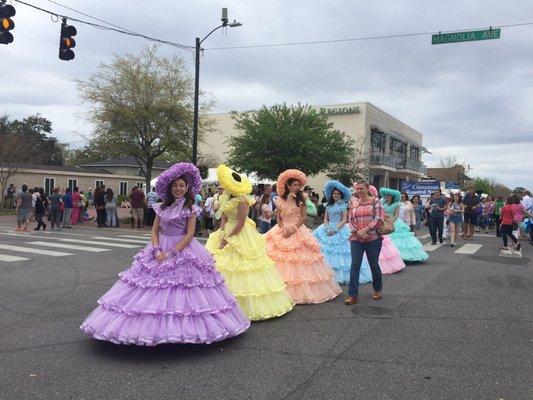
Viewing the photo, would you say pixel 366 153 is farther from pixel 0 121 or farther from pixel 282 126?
pixel 0 121

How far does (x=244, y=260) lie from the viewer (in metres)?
6.21

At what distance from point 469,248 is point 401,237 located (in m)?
4.91

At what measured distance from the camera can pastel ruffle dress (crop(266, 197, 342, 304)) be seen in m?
7.07

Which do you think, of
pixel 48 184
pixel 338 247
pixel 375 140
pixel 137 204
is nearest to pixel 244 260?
pixel 338 247

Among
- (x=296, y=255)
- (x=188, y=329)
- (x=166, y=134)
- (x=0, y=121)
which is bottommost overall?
(x=188, y=329)

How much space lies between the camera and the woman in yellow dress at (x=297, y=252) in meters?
7.10

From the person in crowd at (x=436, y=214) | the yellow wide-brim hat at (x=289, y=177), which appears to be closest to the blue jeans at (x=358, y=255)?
the yellow wide-brim hat at (x=289, y=177)

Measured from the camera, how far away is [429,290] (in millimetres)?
8383

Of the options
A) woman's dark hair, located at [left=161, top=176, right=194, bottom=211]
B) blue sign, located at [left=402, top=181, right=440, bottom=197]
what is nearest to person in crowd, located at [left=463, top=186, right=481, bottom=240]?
blue sign, located at [left=402, top=181, right=440, bottom=197]

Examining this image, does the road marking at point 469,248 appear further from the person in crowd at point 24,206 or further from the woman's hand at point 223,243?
the person in crowd at point 24,206

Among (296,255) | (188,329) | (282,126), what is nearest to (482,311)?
(296,255)

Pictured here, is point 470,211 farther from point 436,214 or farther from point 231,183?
point 231,183

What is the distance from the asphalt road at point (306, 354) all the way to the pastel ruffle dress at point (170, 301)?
0.24 meters

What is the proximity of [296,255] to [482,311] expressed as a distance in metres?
2.77
